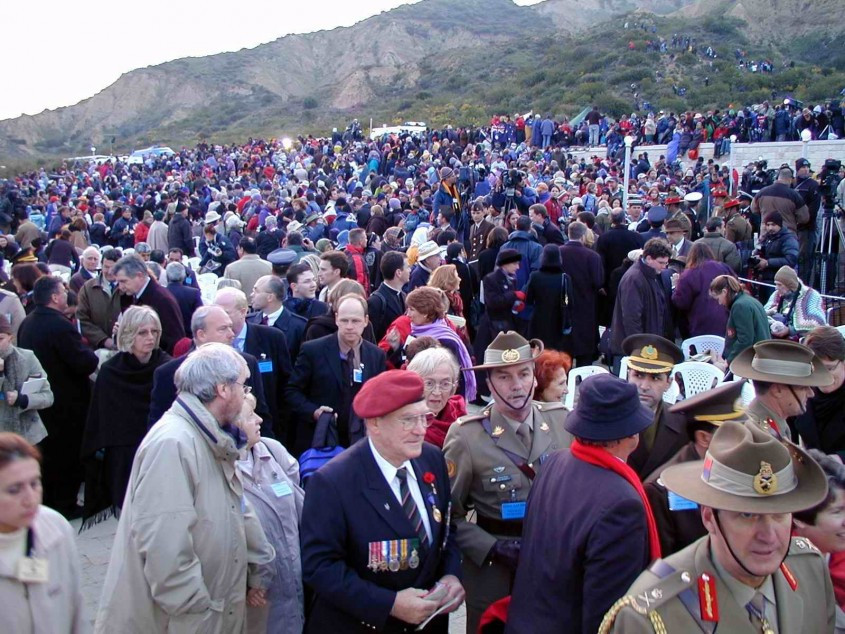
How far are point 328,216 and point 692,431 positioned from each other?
33.9 ft

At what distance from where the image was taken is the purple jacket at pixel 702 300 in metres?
6.98

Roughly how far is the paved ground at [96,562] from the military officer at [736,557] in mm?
2416

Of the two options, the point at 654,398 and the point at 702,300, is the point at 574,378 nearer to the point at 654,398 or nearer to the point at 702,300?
the point at 702,300

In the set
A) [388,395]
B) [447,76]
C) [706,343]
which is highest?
[447,76]

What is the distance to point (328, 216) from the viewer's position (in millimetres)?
12891

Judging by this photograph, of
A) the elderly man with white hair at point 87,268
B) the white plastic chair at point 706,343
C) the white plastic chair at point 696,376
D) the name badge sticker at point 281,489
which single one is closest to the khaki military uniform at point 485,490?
the name badge sticker at point 281,489

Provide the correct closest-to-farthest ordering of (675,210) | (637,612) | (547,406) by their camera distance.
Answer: (637,612)
(547,406)
(675,210)

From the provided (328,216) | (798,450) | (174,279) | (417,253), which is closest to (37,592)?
(798,450)

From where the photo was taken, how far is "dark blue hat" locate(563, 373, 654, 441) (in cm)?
255

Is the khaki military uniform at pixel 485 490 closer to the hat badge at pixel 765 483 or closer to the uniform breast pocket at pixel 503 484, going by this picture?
the uniform breast pocket at pixel 503 484

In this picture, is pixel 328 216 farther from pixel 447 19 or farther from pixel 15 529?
pixel 447 19

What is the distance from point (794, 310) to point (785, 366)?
11.6 ft

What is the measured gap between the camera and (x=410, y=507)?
112 inches

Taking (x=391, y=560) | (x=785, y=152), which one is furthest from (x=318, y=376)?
(x=785, y=152)
